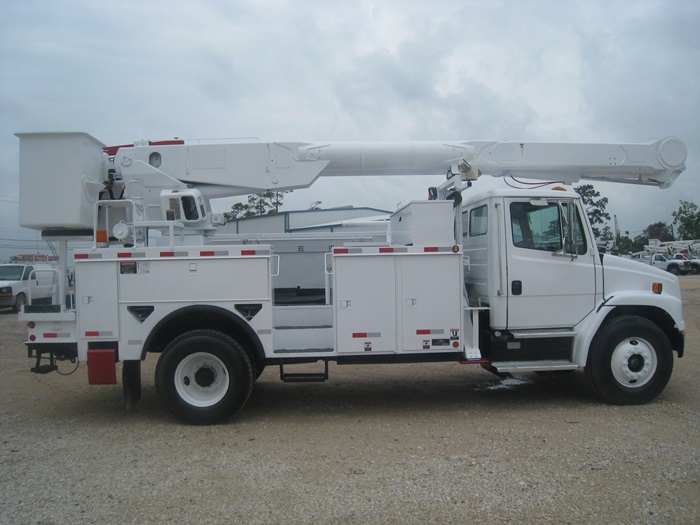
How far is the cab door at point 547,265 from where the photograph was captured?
6.54m

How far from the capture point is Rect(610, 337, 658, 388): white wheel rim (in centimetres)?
650

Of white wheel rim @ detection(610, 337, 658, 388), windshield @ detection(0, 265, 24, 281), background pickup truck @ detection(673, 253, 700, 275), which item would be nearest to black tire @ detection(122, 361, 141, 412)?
white wheel rim @ detection(610, 337, 658, 388)

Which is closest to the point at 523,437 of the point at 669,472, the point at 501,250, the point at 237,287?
the point at 669,472

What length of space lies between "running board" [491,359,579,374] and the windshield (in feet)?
64.5

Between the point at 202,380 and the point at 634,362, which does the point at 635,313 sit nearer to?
the point at 634,362

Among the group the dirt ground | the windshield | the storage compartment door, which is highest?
the windshield

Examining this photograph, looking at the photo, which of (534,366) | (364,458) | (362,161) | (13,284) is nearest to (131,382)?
(364,458)

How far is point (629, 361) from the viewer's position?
21.4 ft

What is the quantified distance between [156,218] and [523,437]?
5111 millimetres

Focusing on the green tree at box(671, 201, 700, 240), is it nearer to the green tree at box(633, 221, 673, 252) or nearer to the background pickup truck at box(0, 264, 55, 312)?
the green tree at box(633, 221, 673, 252)

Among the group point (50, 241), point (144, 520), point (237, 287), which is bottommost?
point (144, 520)

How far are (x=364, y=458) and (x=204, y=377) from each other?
2197 mm

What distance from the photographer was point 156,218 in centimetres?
694

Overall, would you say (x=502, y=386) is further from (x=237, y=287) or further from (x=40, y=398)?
(x=40, y=398)
